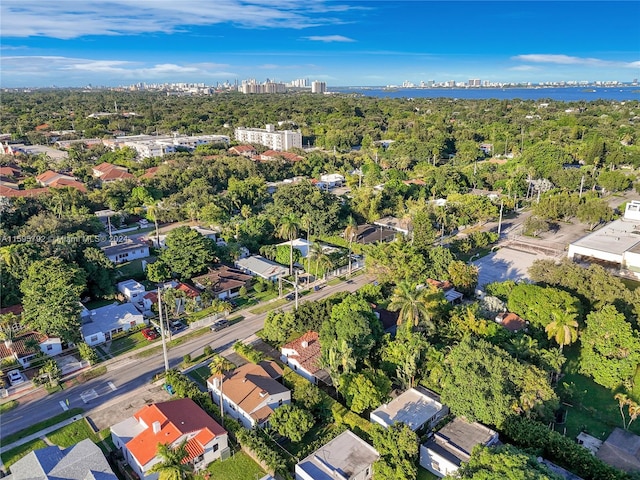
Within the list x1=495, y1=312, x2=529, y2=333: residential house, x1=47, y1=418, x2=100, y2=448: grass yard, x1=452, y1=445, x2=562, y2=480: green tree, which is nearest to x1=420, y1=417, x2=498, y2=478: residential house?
x1=452, y1=445, x2=562, y2=480: green tree

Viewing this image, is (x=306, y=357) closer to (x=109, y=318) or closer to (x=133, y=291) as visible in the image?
(x=109, y=318)

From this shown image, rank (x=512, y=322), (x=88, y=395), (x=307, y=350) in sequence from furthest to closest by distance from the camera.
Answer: (x=512, y=322), (x=307, y=350), (x=88, y=395)

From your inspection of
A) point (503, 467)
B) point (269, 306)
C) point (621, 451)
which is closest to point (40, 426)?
point (269, 306)

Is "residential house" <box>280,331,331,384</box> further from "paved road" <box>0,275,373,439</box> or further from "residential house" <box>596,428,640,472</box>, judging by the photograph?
"residential house" <box>596,428,640,472</box>

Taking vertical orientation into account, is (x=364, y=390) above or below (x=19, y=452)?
above

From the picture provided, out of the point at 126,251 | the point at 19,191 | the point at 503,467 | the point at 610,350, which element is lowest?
the point at 126,251

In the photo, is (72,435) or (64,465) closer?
(64,465)

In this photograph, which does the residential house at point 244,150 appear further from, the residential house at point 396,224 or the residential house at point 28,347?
the residential house at point 28,347
